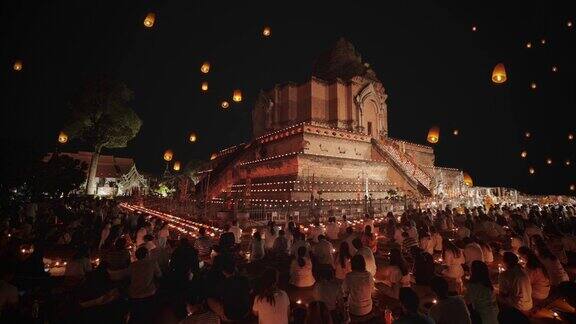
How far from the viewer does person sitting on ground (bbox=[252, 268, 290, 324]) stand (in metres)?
4.72

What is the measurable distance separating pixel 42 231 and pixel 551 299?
56.4 ft

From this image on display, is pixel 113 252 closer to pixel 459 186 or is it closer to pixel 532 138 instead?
pixel 459 186

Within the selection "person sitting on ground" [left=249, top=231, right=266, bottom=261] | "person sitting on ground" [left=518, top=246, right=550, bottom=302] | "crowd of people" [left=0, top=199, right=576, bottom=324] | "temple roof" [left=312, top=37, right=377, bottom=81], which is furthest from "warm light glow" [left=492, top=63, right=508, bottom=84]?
"temple roof" [left=312, top=37, right=377, bottom=81]

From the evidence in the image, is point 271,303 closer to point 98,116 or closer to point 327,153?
point 327,153

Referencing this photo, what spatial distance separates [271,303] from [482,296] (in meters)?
3.44

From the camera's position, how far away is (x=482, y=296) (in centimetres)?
489

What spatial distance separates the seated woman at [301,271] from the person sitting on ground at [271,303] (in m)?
2.36

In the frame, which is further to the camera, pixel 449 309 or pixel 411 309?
pixel 449 309

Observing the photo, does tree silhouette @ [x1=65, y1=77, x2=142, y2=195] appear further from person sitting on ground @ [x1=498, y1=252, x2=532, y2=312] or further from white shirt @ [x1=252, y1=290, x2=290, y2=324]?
person sitting on ground @ [x1=498, y1=252, x2=532, y2=312]

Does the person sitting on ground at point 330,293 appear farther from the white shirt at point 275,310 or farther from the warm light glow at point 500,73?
the warm light glow at point 500,73

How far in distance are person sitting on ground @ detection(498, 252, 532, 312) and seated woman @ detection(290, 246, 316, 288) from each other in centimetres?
398

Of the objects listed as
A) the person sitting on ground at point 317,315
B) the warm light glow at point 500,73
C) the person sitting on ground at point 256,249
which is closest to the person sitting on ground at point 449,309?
the person sitting on ground at point 317,315

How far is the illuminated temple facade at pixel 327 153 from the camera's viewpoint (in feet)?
76.9

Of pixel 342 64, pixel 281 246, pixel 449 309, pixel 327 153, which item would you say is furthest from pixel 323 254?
pixel 342 64
